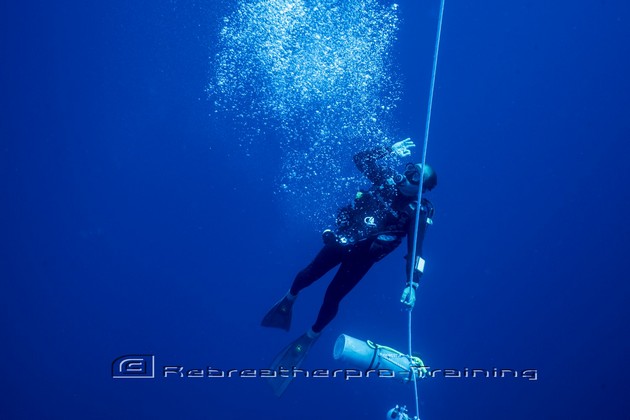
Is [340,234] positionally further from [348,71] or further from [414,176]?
[348,71]

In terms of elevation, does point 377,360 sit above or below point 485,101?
below

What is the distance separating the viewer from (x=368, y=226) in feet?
14.8

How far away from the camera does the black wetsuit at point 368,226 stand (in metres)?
4.43

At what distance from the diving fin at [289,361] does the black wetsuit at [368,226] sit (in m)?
0.49

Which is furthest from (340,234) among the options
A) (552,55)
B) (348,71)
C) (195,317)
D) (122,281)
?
(552,55)

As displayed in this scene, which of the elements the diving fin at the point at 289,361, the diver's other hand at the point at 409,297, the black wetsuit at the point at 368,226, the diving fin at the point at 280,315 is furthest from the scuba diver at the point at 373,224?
the diving fin at the point at 280,315

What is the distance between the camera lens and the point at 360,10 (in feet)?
29.3

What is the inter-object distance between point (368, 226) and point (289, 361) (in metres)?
2.11

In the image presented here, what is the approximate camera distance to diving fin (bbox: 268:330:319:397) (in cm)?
498

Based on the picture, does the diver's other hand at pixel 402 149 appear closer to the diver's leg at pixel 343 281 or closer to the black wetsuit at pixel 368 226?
the black wetsuit at pixel 368 226

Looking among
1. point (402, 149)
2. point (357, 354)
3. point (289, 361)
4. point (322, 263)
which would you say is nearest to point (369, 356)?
point (357, 354)

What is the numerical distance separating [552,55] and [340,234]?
44.3 feet

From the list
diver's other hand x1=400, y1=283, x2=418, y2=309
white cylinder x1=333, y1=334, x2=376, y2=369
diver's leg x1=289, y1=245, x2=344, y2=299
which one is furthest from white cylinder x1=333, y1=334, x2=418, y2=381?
diver's leg x1=289, y1=245, x2=344, y2=299

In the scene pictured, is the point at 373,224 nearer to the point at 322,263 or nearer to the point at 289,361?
the point at 322,263
